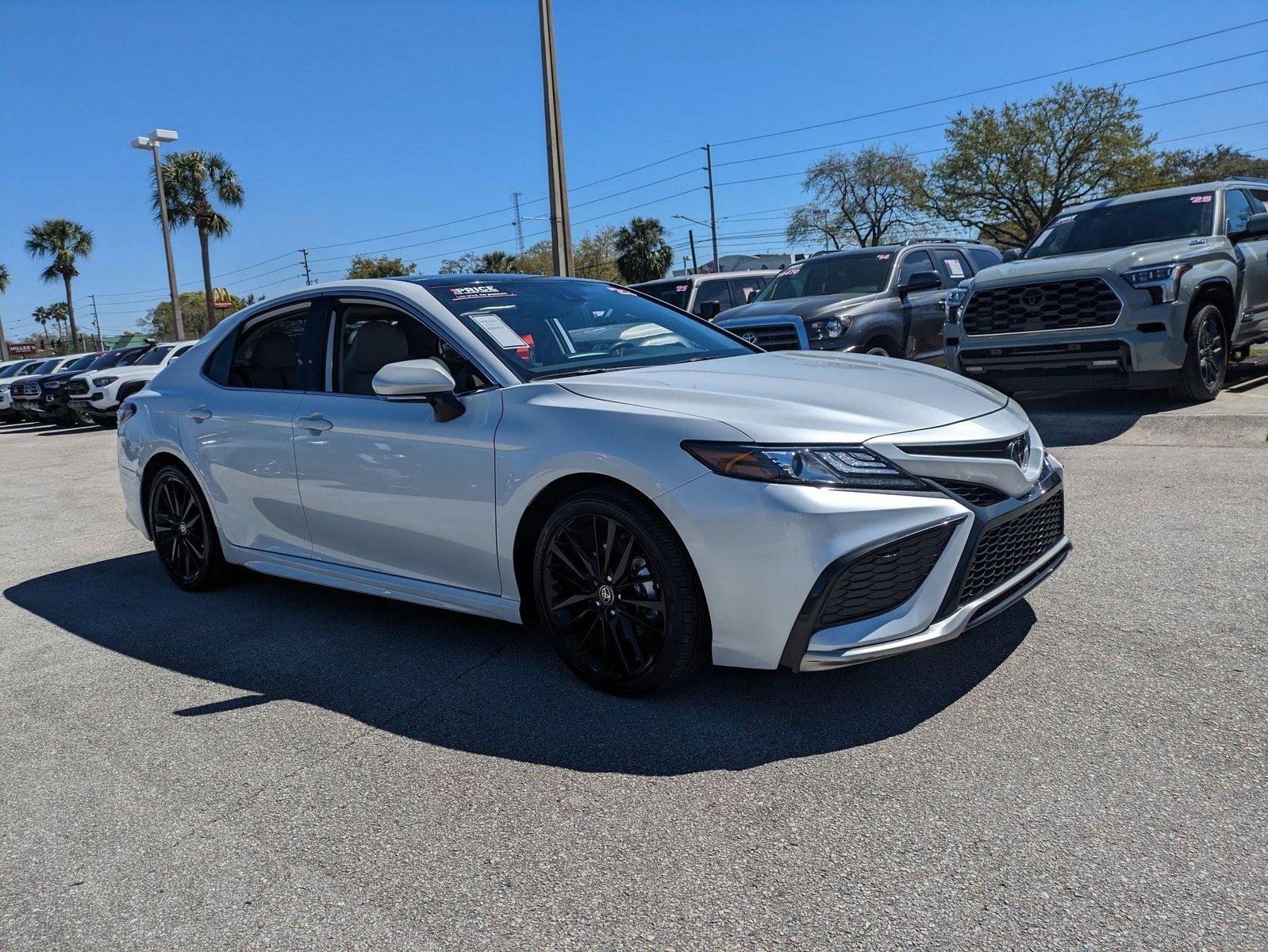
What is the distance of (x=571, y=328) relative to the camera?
439cm

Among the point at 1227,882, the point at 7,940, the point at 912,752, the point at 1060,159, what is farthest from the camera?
the point at 1060,159

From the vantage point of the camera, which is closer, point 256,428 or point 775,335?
point 256,428

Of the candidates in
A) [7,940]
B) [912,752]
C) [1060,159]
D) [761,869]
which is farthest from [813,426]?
[1060,159]

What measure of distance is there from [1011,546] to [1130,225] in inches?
285

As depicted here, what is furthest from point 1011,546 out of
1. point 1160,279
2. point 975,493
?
point 1160,279

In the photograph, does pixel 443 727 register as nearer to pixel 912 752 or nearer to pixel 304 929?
pixel 304 929

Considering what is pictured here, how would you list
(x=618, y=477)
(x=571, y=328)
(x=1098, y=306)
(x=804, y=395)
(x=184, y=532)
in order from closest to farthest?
(x=618, y=477) < (x=804, y=395) < (x=571, y=328) < (x=184, y=532) < (x=1098, y=306)

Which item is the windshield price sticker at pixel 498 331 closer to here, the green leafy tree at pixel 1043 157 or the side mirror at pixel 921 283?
the side mirror at pixel 921 283

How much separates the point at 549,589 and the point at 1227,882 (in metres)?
2.23

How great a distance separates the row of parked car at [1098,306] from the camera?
8.16 m

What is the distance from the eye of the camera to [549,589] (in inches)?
145

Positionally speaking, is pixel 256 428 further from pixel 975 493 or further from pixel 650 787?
pixel 975 493

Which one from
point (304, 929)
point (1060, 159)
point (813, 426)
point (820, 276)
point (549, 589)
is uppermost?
point (1060, 159)

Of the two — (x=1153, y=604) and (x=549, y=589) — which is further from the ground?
(x=549, y=589)
